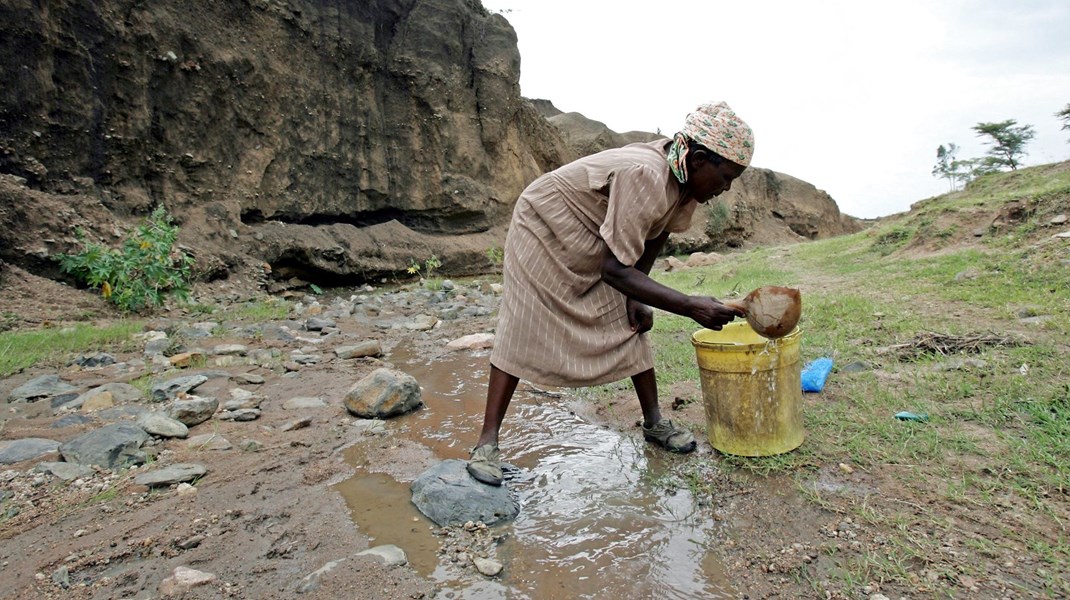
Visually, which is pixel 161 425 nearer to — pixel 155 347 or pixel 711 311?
pixel 155 347

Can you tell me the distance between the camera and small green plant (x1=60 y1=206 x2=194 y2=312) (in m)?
5.59

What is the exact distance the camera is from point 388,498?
2.22 m

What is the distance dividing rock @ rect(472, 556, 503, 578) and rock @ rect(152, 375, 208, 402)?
7.68 ft

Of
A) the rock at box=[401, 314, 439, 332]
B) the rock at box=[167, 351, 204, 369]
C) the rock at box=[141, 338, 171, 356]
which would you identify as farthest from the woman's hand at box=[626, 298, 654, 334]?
the rock at box=[401, 314, 439, 332]

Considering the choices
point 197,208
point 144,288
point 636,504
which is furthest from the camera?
point 197,208

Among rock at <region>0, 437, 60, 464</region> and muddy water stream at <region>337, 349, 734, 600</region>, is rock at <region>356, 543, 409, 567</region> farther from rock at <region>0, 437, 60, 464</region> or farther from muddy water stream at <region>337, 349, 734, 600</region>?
rock at <region>0, 437, 60, 464</region>

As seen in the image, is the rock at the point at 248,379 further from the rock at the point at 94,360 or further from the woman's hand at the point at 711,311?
the woman's hand at the point at 711,311

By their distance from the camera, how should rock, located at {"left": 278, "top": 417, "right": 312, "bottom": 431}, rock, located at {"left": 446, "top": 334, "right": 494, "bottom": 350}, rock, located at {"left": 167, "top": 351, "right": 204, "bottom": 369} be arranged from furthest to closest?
rock, located at {"left": 446, "top": 334, "right": 494, "bottom": 350}
rock, located at {"left": 167, "top": 351, "right": 204, "bottom": 369}
rock, located at {"left": 278, "top": 417, "right": 312, "bottom": 431}

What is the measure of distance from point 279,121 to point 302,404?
7.74 metres

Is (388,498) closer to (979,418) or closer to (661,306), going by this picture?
(661,306)

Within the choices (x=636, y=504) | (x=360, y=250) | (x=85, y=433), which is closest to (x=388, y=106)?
(x=360, y=250)

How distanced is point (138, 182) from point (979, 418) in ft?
29.6

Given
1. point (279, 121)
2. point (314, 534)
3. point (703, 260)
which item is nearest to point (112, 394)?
point (314, 534)

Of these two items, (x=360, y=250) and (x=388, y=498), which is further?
(x=360, y=250)
